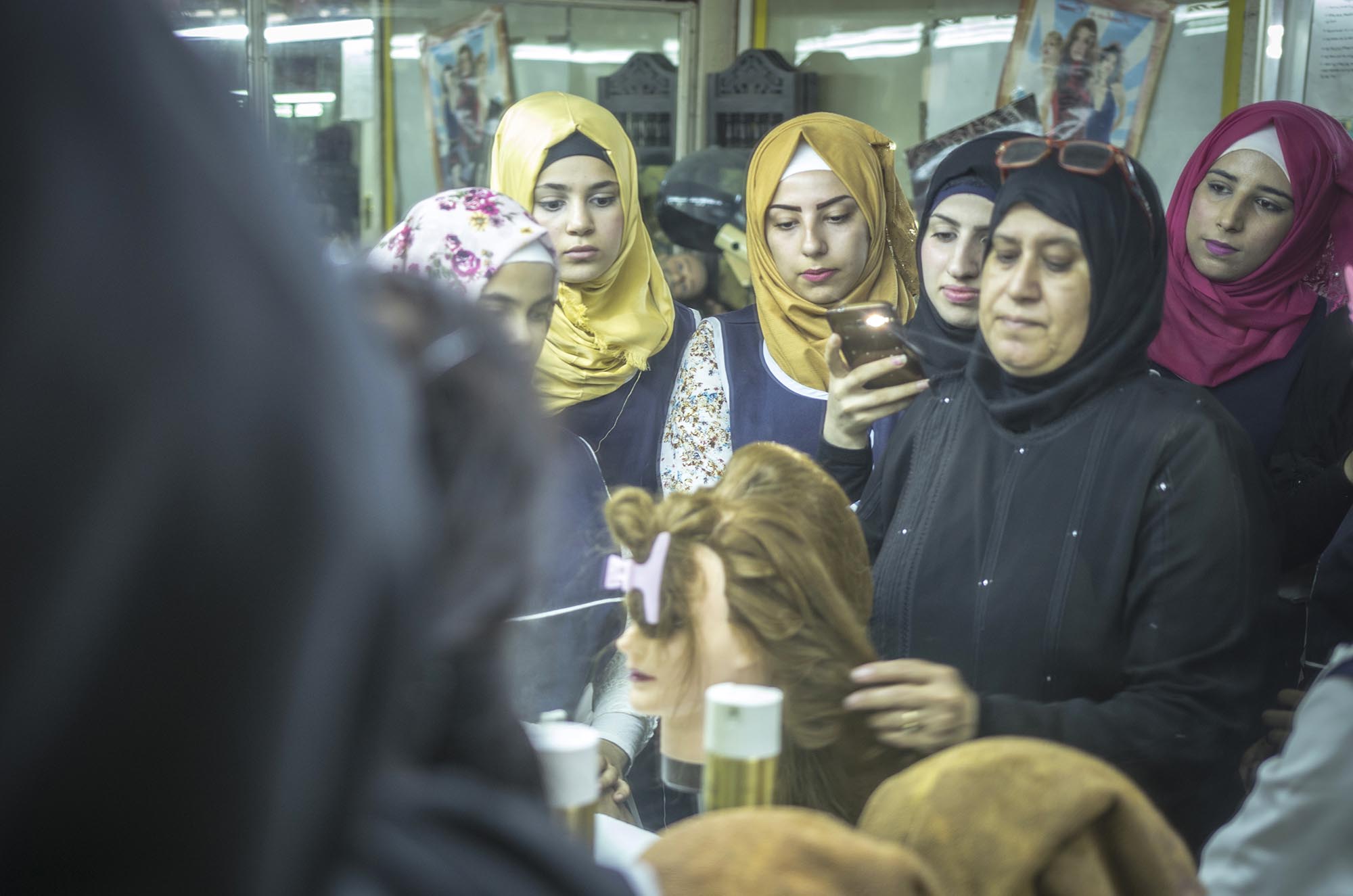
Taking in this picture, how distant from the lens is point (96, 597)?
1.20 feet

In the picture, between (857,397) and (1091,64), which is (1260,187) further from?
(1091,64)

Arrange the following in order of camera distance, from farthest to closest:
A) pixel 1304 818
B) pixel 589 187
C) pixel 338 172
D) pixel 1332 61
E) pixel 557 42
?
pixel 557 42, pixel 338 172, pixel 1332 61, pixel 589 187, pixel 1304 818

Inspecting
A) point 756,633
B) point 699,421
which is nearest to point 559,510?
point 756,633

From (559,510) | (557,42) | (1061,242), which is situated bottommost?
(559,510)

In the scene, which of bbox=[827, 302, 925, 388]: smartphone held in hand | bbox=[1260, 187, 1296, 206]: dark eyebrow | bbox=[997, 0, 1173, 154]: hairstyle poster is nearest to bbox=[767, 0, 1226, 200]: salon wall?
bbox=[997, 0, 1173, 154]: hairstyle poster

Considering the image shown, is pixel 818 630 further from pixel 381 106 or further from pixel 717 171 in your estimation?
pixel 381 106

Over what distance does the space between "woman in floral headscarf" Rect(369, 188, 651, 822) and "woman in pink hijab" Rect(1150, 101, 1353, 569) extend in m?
0.80

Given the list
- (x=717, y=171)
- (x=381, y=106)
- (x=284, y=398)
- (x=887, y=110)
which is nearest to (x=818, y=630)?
(x=284, y=398)

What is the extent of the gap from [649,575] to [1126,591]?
1.41 feet

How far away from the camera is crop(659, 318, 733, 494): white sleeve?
150 cm

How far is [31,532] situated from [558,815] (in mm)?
576

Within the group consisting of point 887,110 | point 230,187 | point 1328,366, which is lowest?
point 1328,366

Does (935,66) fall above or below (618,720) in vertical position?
above

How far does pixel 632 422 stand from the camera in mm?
1631
